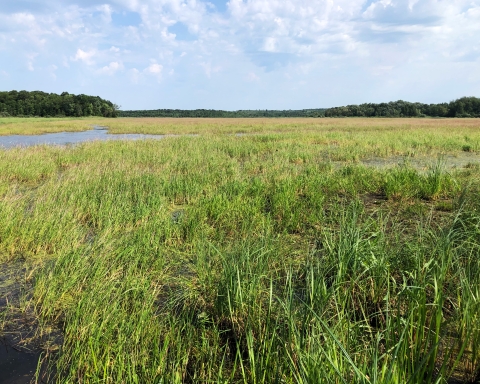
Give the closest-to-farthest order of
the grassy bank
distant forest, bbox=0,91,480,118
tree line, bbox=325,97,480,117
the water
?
the grassy bank
the water
tree line, bbox=325,97,480,117
distant forest, bbox=0,91,480,118

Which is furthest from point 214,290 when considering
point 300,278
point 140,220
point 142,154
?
point 142,154

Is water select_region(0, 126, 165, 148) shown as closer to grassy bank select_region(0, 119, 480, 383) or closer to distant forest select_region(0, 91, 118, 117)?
grassy bank select_region(0, 119, 480, 383)

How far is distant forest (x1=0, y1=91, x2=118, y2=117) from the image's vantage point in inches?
2881

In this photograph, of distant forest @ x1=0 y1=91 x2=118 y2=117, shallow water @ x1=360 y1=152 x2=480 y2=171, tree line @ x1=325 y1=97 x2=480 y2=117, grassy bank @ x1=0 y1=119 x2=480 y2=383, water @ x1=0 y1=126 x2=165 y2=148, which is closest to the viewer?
grassy bank @ x1=0 y1=119 x2=480 y2=383

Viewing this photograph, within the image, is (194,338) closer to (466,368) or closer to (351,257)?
(351,257)

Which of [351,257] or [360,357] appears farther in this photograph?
[351,257]

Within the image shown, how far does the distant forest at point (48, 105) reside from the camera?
2881 inches

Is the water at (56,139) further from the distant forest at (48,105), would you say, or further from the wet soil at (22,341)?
the distant forest at (48,105)

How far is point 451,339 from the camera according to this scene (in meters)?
2.44

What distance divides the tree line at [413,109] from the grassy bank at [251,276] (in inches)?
2607

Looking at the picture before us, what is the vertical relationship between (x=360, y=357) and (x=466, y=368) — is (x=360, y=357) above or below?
above

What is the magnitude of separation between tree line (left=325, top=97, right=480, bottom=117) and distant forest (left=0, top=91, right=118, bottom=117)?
5741 centimetres

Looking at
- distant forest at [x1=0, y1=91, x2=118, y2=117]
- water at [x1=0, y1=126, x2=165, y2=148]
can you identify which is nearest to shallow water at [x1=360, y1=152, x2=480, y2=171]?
water at [x1=0, y1=126, x2=165, y2=148]

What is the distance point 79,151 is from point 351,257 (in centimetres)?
1177
